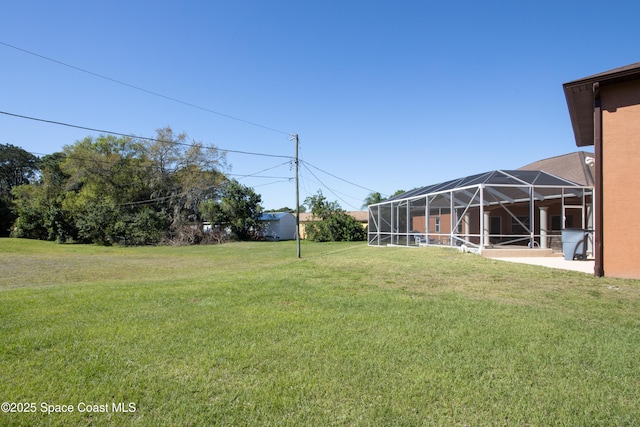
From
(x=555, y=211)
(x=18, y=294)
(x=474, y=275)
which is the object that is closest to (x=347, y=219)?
(x=555, y=211)

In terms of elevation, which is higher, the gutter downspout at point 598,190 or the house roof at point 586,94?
the house roof at point 586,94

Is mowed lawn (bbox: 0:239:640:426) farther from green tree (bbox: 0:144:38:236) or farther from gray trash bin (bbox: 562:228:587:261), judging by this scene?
green tree (bbox: 0:144:38:236)

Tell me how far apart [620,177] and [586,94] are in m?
2.80

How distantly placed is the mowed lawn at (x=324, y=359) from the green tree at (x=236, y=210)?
32118 mm

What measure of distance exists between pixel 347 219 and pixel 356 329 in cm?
3408

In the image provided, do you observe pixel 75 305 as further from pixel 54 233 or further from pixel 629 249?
pixel 54 233

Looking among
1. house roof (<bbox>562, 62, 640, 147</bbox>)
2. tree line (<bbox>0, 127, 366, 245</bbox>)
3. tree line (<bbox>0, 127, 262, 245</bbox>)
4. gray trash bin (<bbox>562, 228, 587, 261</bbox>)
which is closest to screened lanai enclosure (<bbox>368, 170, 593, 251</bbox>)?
gray trash bin (<bbox>562, 228, 587, 261</bbox>)

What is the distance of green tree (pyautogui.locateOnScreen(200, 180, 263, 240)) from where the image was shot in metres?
38.2

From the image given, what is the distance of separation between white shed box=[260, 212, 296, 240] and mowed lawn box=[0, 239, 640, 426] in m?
39.3

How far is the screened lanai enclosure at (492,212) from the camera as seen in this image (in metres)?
14.7

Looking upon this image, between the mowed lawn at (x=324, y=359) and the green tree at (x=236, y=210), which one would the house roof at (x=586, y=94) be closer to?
the mowed lawn at (x=324, y=359)

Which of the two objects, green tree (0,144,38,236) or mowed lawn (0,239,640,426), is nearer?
mowed lawn (0,239,640,426)

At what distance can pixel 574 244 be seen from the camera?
11.6m

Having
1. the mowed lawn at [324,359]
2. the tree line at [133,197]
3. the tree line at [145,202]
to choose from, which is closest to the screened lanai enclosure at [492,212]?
the mowed lawn at [324,359]
